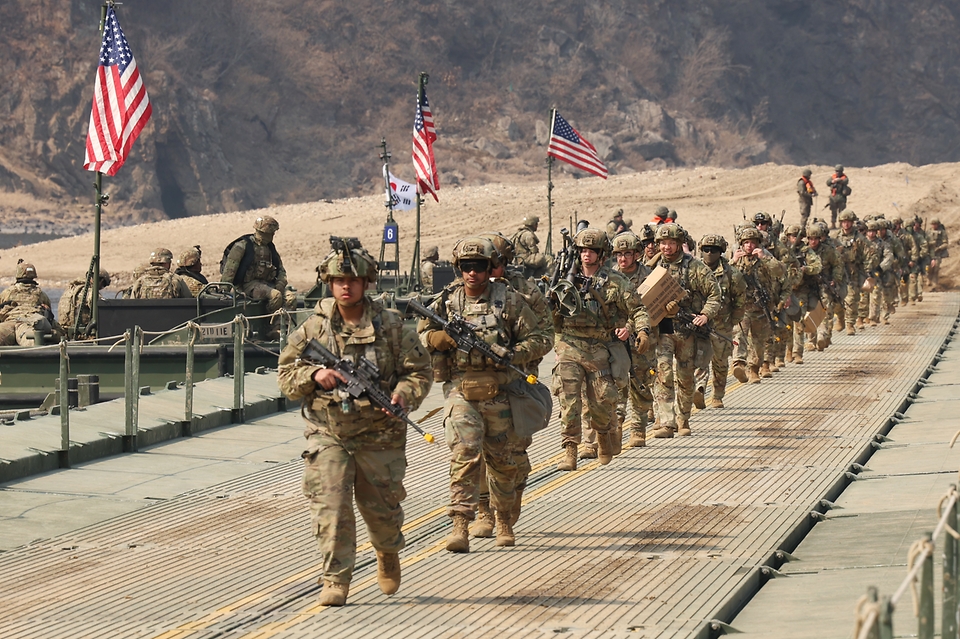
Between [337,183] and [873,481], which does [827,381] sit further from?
[337,183]

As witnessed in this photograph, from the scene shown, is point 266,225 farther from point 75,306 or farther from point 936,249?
point 936,249

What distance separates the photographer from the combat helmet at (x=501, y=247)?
10663 millimetres

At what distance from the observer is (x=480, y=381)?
10.2 m

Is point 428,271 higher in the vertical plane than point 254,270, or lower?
lower

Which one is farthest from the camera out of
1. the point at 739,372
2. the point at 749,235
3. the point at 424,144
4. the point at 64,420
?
the point at 424,144

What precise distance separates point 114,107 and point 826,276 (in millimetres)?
11436

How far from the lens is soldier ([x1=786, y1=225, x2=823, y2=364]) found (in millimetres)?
23344

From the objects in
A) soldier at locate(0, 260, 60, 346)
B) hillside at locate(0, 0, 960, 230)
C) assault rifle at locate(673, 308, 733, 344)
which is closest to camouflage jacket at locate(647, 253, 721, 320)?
assault rifle at locate(673, 308, 733, 344)

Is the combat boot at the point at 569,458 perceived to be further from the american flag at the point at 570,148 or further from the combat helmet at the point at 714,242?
the american flag at the point at 570,148

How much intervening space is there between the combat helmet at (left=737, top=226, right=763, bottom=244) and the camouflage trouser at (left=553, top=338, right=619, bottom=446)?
7680 mm

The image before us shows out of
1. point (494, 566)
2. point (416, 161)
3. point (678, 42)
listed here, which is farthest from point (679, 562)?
point (678, 42)

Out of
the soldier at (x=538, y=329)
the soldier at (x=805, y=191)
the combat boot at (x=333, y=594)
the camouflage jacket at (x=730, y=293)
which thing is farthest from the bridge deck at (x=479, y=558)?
the soldier at (x=805, y=191)

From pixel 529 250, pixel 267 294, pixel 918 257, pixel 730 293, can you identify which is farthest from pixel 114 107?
pixel 918 257

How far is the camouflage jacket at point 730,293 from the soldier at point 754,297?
92.1 inches
